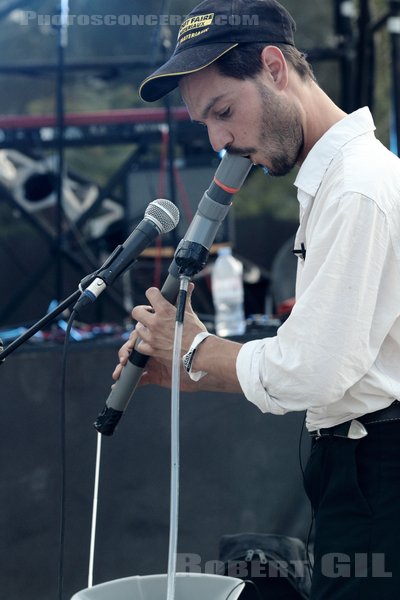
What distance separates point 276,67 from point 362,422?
0.72 metres

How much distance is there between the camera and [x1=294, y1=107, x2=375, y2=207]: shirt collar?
1.76m

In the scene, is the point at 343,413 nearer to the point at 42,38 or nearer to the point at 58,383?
the point at 58,383

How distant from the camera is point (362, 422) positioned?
71.5 inches

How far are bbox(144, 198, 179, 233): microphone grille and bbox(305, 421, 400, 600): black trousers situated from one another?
56 centimetres

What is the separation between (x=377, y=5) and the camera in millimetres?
10000

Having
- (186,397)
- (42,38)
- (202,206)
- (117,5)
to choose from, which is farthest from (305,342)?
(42,38)

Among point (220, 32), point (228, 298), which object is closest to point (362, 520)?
point (220, 32)

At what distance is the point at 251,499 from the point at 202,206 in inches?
65.8

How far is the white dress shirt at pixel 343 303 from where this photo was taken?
161 cm

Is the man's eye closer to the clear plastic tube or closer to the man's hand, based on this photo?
the man's hand

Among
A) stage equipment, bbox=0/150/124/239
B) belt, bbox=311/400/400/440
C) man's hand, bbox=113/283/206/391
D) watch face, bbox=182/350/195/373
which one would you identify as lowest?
belt, bbox=311/400/400/440

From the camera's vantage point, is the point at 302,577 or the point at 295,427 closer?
the point at 302,577

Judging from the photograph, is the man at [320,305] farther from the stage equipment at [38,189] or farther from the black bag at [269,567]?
the stage equipment at [38,189]

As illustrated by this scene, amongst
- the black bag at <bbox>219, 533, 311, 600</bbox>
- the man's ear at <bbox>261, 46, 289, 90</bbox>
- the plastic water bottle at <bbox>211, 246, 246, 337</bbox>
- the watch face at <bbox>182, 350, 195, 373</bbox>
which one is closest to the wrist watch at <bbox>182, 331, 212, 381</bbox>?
the watch face at <bbox>182, 350, 195, 373</bbox>
